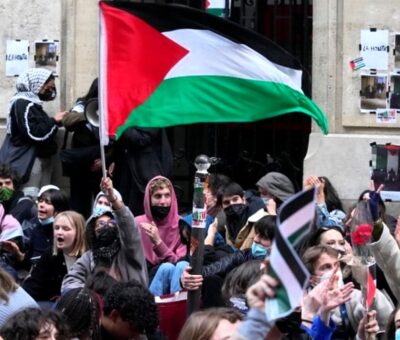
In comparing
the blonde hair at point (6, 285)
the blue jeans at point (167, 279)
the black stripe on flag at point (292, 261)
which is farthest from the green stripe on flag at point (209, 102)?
the black stripe on flag at point (292, 261)

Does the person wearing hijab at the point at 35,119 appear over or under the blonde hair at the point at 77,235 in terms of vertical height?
over

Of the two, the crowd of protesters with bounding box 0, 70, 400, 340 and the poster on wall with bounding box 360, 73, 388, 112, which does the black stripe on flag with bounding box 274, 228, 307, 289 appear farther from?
the poster on wall with bounding box 360, 73, 388, 112

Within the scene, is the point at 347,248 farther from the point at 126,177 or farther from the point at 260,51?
the point at 126,177

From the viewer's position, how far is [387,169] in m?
11.6

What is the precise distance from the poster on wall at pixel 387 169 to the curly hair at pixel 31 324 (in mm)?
6210

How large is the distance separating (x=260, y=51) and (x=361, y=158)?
3.66m

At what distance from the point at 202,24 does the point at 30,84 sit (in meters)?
3.59

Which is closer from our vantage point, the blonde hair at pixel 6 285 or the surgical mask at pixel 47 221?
the blonde hair at pixel 6 285

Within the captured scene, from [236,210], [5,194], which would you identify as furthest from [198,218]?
[5,194]

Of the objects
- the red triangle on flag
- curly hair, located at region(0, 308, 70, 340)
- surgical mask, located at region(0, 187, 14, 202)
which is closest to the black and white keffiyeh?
surgical mask, located at region(0, 187, 14, 202)

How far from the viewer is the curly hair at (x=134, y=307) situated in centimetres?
646

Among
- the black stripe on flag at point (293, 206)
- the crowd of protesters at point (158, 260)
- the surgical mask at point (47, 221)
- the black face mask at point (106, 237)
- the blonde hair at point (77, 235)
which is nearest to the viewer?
the black stripe on flag at point (293, 206)

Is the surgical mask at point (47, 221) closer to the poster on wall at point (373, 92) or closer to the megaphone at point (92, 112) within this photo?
the megaphone at point (92, 112)

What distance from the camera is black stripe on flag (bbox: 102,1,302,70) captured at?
8219 millimetres
